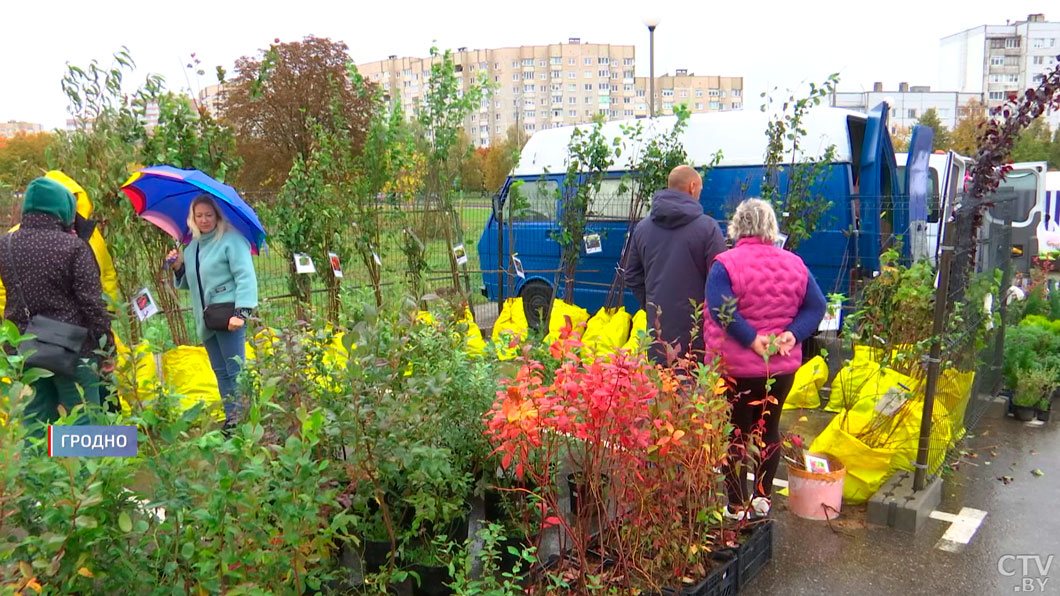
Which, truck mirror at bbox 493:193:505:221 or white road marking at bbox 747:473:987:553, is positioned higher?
truck mirror at bbox 493:193:505:221

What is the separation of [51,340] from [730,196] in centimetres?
563

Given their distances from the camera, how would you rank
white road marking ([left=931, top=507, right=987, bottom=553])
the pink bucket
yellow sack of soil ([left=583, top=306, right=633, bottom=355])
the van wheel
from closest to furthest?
white road marking ([left=931, top=507, right=987, bottom=553]) → the pink bucket → yellow sack of soil ([left=583, top=306, right=633, bottom=355]) → the van wheel

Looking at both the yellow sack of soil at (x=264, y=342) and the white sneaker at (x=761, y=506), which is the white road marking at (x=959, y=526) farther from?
the yellow sack of soil at (x=264, y=342)

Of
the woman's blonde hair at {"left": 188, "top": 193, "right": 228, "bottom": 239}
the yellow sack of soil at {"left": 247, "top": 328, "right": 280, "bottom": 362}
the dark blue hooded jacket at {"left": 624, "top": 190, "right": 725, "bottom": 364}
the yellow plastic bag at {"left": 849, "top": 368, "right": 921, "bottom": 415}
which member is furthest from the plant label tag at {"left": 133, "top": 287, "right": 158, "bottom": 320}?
the yellow plastic bag at {"left": 849, "top": 368, "right": 921, "bottom": 415}

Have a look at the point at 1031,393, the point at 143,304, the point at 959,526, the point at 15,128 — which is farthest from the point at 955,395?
the point at 15,128

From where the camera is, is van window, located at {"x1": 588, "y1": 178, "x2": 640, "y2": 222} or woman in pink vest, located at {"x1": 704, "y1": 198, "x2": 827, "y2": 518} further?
van window, located at {"x1": 588, "y1": 178, "x2": 640, "y2": 222}

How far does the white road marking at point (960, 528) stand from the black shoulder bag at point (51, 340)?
14.4ft

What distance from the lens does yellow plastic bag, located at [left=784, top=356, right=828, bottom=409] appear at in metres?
5.84

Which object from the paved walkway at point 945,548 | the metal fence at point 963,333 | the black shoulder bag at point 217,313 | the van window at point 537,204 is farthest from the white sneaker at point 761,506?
the van window at point 537,204

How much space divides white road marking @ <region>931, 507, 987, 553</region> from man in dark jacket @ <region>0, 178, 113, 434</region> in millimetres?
4264

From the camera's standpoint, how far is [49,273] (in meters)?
3.79

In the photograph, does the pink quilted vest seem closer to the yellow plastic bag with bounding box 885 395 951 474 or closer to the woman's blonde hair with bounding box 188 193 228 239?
the yellow plastic bag with bounding box 885 395 951 474

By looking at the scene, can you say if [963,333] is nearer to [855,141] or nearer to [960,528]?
[960,528]

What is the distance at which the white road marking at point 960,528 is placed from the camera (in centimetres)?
369
